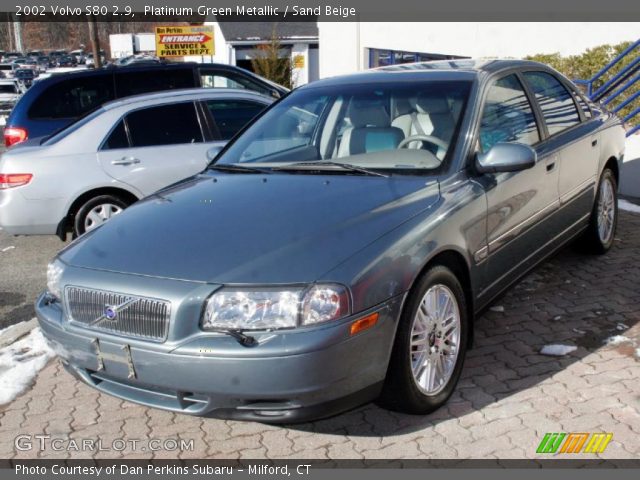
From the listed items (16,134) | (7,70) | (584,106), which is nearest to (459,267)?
(584,106)

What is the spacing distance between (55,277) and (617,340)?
332 cm

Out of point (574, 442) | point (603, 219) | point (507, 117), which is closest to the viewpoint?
point (574, 442)

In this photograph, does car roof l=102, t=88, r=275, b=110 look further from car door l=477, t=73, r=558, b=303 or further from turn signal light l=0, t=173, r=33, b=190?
car door l=477, t=73, r=558, b=303

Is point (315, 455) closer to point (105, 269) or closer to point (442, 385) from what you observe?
point (442, 385)

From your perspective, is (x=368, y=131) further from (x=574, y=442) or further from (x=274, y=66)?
(x=274, y=66)

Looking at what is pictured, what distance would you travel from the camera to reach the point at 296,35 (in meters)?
38.2

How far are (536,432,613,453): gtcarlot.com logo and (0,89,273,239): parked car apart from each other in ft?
14.2

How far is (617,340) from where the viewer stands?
15.0ft

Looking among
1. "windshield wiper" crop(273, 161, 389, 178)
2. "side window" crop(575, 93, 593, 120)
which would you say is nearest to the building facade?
"side window" crop(575, 93, 593, 120)

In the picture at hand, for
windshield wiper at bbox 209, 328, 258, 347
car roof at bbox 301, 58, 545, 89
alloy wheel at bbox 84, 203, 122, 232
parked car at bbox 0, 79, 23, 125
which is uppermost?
car roof at bbox 301, 58, 545, 89

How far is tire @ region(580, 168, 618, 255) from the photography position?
19.6 feet

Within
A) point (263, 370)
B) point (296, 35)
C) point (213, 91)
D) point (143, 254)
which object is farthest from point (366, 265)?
point (296, 35)

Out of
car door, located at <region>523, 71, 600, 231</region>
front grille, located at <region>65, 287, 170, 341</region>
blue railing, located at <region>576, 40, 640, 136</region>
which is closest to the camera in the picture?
front grille, located at <region>65, 287, 170, 341</region>

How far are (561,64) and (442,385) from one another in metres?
9.43
